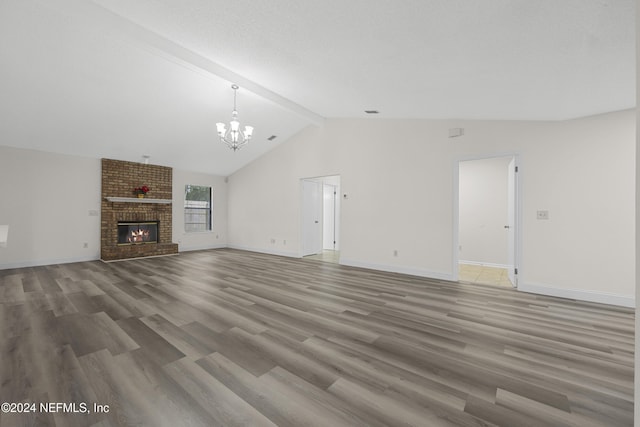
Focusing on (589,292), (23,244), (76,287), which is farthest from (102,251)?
(589,292)

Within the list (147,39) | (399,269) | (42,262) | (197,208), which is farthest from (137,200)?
(399,269)

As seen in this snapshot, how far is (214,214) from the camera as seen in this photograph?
870cm

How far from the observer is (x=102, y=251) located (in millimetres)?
6238

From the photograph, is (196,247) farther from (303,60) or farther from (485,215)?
(485,215)

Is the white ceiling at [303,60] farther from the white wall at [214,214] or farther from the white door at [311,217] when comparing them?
the white wall at [214,214]

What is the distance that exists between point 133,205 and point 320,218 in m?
5.06

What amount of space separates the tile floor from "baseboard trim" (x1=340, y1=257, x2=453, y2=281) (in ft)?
1.23

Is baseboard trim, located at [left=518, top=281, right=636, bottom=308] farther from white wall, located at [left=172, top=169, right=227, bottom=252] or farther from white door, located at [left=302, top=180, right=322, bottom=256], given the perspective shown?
white wall, located at [left=172, top=169, right=227, bottom=252]

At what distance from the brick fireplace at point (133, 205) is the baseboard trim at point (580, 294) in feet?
26.3

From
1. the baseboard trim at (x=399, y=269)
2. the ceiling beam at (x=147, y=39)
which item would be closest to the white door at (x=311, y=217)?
the baseboard trim at (x=399, y=269)

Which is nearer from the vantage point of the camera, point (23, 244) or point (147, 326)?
point (147, 326)

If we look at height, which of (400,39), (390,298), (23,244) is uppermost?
(400,39)

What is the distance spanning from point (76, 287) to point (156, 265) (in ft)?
5.74

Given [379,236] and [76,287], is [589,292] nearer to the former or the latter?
[379,236]
